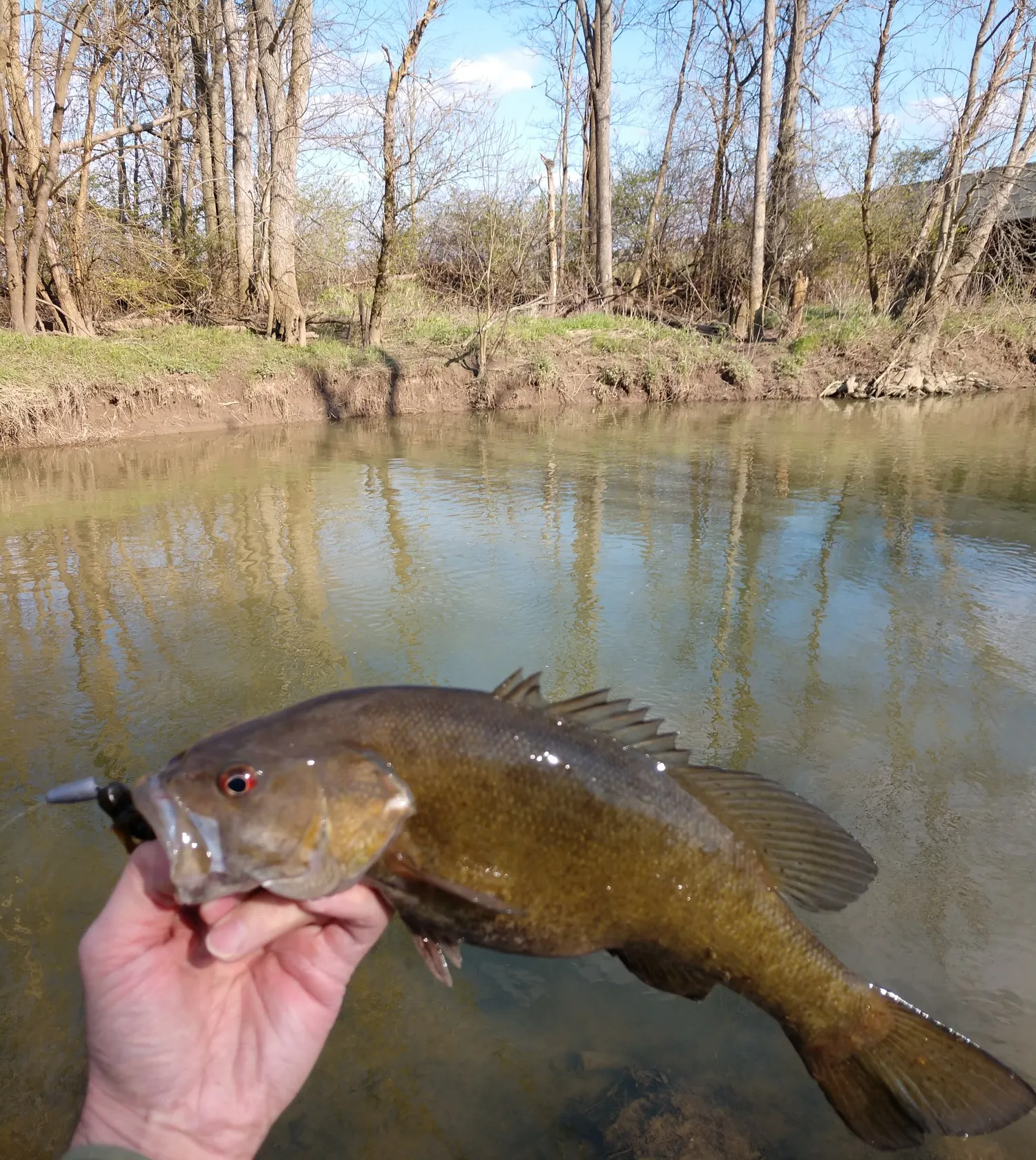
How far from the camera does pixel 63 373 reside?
14.4 m

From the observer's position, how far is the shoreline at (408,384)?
14523 millimetres

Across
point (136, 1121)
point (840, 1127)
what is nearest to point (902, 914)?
point (840, 1127)

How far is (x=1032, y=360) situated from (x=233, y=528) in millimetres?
25601

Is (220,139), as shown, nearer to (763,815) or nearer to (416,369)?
(416,369)

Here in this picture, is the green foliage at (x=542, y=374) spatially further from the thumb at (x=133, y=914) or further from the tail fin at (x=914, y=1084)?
the thumb at (x=133, y=914)

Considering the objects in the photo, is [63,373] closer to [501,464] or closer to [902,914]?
[501,464]

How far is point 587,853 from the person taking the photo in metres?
1.95

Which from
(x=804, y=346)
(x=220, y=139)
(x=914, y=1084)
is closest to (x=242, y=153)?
(x=220, y=139)

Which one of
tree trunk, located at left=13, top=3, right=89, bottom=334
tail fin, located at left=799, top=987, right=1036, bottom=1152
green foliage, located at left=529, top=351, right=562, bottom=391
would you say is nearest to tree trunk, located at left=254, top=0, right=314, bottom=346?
tree trunk, located at left=13, top=3, right=89, bottom=334

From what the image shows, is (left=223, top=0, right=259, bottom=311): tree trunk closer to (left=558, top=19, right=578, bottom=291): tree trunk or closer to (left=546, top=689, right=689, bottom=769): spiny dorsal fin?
(left=558, top=19, right=578, bottom=291): tree trunk

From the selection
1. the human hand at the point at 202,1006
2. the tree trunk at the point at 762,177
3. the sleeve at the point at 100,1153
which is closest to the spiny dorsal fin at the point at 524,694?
the human hand at the point at 202,1006

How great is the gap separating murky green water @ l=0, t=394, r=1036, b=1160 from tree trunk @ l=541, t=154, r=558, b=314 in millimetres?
13828

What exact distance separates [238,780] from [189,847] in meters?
0.16

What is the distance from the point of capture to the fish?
177 cm
